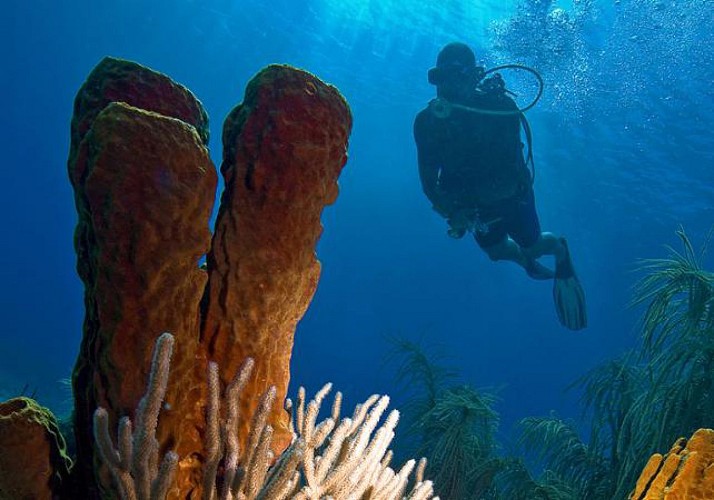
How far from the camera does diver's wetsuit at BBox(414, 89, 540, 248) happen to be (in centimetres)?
831

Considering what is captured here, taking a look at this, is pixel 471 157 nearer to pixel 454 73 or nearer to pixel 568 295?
pixel 454 73

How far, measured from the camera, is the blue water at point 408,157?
2212 cm

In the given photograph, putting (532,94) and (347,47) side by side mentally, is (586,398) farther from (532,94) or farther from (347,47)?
(347,47)

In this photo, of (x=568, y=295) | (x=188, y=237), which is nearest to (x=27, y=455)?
(x=188, y=237)

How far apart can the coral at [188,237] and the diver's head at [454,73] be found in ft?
23.3

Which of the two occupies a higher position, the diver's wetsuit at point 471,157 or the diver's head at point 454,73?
the diver's head at point 454,73

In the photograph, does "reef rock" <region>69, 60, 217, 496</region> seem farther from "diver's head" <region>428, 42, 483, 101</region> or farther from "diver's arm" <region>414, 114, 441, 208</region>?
"diver's head" <region>428, 42, 483, 101</region>

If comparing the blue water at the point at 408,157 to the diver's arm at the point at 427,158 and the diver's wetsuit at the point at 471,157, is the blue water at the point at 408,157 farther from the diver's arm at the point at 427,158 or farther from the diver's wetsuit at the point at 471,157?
the diver's arm at the point at 427,158

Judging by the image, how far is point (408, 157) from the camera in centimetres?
5503

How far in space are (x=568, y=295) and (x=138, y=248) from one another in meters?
10.6

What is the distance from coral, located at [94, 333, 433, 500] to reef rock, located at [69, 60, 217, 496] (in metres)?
0.17

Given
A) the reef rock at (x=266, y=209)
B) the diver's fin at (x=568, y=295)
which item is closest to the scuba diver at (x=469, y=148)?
the diver's fin at (x=568, y=295)

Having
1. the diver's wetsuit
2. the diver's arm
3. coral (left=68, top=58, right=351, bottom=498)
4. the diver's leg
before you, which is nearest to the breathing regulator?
the diver's wetsuit

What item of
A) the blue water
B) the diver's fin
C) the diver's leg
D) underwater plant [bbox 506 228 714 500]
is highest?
the blue water
